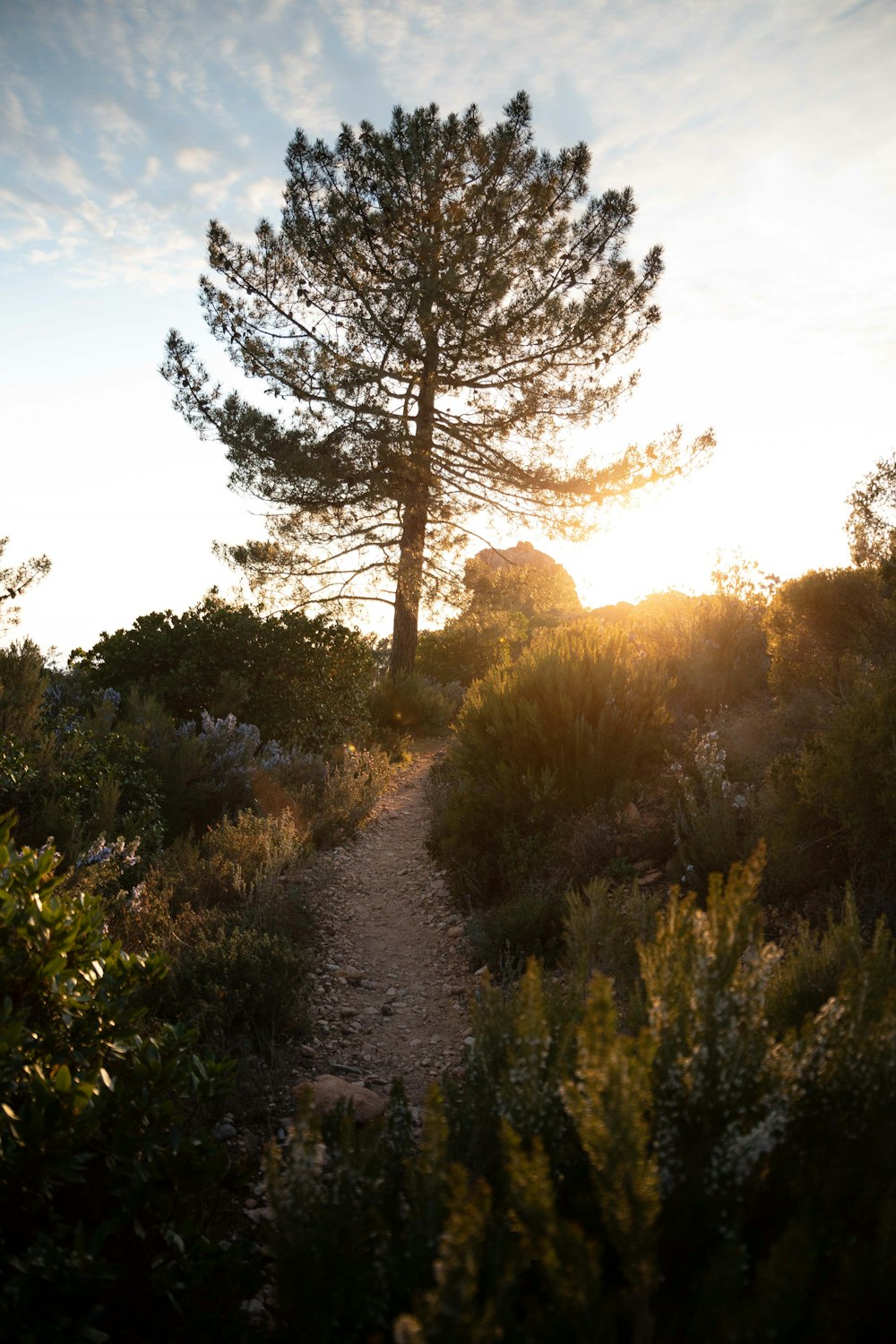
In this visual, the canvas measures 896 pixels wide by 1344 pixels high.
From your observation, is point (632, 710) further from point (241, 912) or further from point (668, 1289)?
point (668, 1289)

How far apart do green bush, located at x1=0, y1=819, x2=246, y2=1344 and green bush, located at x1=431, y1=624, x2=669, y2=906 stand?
3.60 m

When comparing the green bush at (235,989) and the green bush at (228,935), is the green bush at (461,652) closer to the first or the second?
the green bush at (228,935)

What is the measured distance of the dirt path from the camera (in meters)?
4.46

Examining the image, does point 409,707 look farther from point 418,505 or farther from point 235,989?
point 235,989

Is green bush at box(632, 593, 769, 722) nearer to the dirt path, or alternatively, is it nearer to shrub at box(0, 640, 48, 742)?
the dirt path

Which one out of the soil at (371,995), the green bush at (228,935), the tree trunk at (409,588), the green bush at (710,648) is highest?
the tree trunk at (409,588)

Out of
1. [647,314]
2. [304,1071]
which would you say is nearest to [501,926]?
[304,1071]

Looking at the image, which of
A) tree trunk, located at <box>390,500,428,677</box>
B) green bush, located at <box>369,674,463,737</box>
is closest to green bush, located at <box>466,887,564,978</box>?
green bush, located at <box>369,674,463,737</box>

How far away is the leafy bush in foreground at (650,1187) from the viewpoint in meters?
1.55

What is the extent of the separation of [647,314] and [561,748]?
1245 cm

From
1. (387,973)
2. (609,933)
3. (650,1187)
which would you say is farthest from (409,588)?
(650,1187)

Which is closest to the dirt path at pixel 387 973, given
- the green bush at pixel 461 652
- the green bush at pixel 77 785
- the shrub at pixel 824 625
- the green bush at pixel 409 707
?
the green bush at pixel 77 785

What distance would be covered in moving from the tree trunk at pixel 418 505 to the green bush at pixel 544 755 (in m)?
8.18

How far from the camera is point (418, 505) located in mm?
15539
